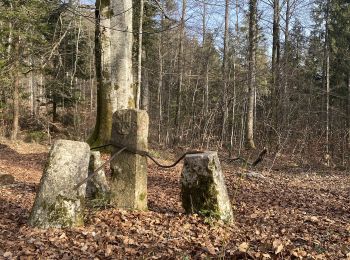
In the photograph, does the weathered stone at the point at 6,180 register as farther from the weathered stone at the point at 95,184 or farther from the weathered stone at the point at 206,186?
the weathered stone at the point at 206,186

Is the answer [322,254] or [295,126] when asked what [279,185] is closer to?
[322,254]

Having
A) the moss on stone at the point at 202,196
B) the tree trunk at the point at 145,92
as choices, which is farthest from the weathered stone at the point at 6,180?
the tree trunk at the point at 145,92

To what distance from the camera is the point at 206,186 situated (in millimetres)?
4777

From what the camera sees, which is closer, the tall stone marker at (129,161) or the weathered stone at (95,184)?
the tall stone marker at (129,161)

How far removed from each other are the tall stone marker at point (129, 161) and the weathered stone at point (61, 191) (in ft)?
2.00

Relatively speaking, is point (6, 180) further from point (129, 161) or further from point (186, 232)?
point (186, 232)

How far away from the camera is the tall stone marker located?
16.0 feet

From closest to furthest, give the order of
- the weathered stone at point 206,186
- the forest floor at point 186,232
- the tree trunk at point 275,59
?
the forest floor at point 186,232
the weathered stone at point 206,186
the tree trunk at point 275,59

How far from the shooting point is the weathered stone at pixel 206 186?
475cm

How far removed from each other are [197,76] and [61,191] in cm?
1928

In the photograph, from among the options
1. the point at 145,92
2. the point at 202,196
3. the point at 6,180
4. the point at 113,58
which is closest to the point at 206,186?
the point at 202,196

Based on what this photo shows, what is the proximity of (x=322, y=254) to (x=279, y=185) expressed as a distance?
4542 mm

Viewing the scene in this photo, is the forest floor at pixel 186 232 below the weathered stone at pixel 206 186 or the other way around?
below

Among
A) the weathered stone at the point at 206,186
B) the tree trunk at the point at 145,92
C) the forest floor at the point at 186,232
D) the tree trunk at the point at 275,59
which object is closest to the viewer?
the forest floor at the point at 186,232
